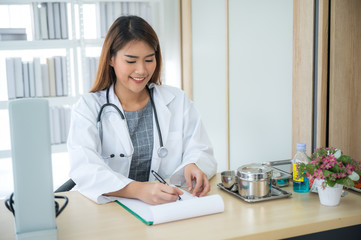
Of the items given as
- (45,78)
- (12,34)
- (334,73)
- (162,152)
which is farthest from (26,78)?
(334,73)

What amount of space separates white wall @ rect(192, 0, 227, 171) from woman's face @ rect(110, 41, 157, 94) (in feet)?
3.81

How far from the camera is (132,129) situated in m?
1.82

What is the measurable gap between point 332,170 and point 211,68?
179 cm

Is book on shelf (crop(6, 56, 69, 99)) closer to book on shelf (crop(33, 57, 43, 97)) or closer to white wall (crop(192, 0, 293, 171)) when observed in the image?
book on shelf (crop(33, 57, 43, 97))

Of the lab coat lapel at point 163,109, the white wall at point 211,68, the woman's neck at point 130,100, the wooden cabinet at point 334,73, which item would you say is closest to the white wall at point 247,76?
the white wall at point 211,68

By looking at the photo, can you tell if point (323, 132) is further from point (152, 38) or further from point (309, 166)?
point (152, 38)

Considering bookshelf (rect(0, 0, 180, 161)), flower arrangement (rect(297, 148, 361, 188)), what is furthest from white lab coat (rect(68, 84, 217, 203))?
bookshelf (rect(0, 0, 180, 161))

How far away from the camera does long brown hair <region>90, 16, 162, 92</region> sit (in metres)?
1.72

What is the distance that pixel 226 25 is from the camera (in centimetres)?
273

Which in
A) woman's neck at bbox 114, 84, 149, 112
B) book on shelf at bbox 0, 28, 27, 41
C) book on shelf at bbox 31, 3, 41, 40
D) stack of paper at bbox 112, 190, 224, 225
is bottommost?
stack of paper at bbox 112, 190, 224, 225

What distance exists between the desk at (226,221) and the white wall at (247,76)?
2.63 ft

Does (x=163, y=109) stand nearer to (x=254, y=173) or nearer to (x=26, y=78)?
(x=254, y=173)

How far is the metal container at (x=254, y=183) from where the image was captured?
1394 millimetres

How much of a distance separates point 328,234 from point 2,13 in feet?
9.90
